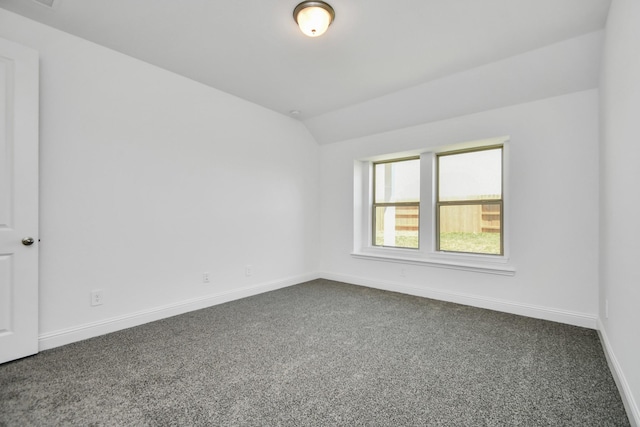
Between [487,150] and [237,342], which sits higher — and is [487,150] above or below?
above

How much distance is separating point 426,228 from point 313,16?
2.89 metres

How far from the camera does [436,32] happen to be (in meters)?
2.46

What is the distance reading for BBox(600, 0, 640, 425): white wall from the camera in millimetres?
1524

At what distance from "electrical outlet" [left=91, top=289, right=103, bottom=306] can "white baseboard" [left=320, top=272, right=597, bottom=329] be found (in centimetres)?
312

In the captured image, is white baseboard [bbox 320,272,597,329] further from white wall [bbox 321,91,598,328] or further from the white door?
the white door

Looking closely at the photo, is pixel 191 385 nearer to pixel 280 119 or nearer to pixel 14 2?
pixel 14 2

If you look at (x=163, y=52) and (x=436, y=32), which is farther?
(x=163, y=52)

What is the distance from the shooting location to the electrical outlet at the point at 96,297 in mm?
2672

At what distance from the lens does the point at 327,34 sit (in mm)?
2514

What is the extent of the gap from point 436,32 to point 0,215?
353 cm

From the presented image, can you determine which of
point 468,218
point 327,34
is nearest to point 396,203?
point 468,218

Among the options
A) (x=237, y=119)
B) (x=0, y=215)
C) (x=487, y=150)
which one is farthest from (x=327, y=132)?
(x=0, y=215)

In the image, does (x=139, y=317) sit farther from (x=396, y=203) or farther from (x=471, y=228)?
(x=471, y=228)

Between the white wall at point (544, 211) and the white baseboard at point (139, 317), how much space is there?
2292 mm
